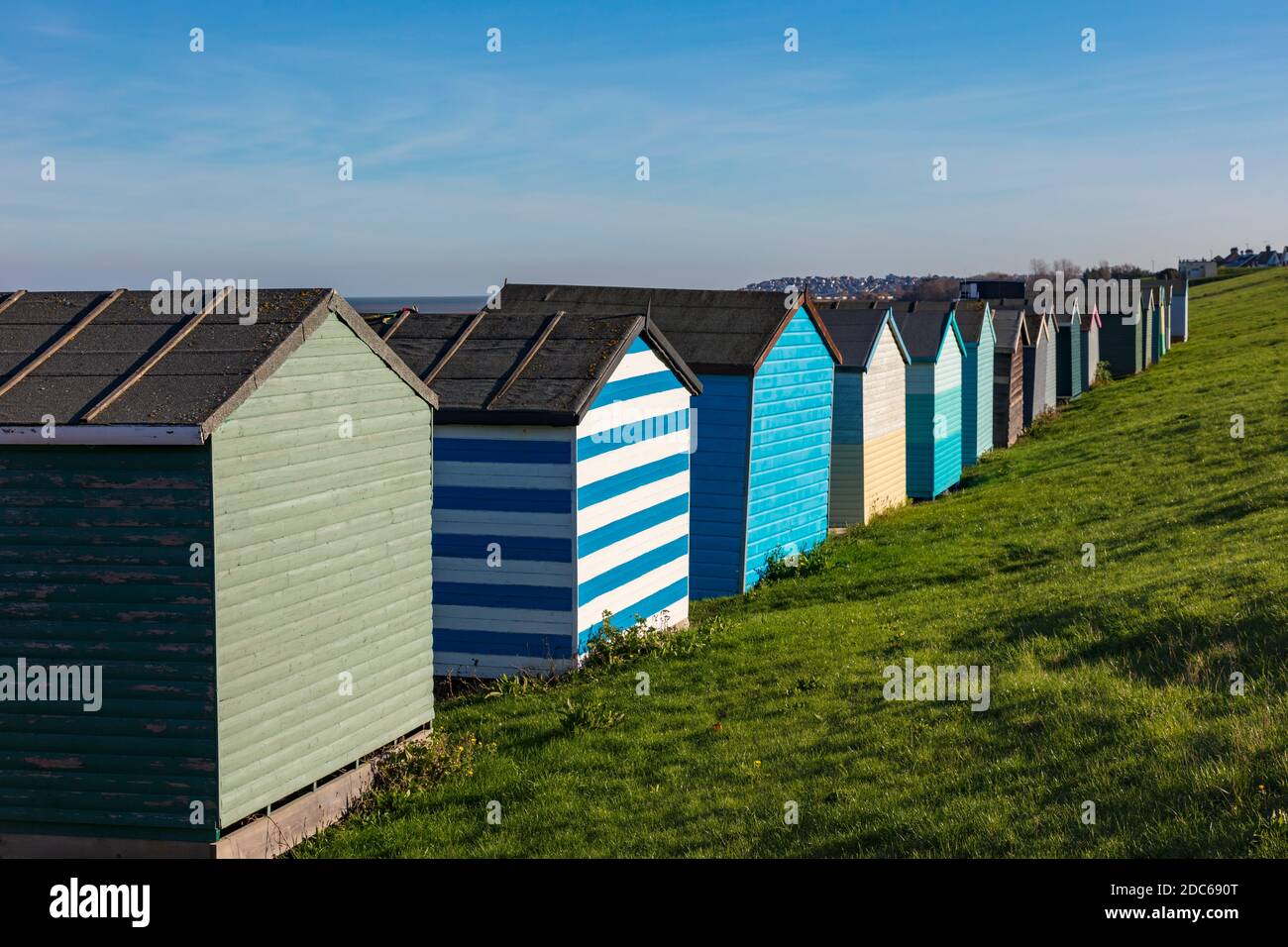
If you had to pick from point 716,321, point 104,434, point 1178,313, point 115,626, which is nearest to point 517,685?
point 115,626

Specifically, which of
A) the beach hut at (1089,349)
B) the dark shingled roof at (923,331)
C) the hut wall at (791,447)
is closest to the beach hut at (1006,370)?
the dark shingled roof at (923,331)

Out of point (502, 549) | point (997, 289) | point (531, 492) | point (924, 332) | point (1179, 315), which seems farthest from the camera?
point (997, 289)

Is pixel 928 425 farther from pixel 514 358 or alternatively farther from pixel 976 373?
pixel 514 358

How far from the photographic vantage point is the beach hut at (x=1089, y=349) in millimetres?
51156

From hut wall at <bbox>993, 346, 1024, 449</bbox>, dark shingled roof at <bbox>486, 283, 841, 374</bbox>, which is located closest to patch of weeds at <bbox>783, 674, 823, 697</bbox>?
dark shingled roof at <bbox>486, 283, 841, 374</bbox>

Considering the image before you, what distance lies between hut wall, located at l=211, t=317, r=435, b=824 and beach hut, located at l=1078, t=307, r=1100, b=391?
1728 inches

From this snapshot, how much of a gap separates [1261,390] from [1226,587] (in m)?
26.4

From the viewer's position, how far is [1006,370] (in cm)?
3822

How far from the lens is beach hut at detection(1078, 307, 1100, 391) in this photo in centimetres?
5116

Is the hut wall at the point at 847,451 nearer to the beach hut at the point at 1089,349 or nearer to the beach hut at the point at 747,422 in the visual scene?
the beach hut at the point at 747,422

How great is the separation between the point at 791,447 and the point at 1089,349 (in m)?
36.7

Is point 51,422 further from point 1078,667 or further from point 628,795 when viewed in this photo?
point 1078,667

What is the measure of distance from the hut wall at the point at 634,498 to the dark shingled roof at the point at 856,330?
8.39 m
